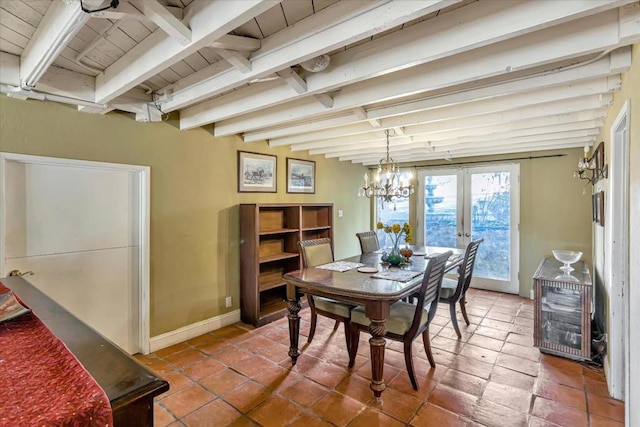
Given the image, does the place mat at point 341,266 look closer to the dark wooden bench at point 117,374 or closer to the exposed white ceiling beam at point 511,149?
the dark wooden bench at point 117,374

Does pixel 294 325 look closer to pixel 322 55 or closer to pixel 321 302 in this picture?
pixel 321 302

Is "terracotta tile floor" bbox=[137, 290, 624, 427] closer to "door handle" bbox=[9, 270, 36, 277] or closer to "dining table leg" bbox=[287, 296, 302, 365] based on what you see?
"dining table leg" bbox=[287, 296, 302, 365]

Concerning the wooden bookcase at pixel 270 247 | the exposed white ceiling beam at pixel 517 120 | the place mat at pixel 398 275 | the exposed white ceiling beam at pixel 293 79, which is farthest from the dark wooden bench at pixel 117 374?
the exposed white ceiling beam at pixel 517 120

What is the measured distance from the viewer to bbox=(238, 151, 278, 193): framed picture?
12.2 ft

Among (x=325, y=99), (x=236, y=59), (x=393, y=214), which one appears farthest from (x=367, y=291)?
(x=393, y=214)

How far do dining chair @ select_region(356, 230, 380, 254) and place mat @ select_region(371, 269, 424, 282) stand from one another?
121cm

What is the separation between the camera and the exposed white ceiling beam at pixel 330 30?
1.25 metres

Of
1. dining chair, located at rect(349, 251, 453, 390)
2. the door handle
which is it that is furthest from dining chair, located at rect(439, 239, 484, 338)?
the door handle

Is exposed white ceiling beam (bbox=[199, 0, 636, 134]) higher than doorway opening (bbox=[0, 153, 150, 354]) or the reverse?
higher

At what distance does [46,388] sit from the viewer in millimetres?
761

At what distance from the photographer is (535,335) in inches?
115

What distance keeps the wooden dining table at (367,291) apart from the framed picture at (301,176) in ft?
5.66

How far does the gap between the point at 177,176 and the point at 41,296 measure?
1.74 meters

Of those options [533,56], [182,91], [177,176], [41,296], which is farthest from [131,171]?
[533,56]
